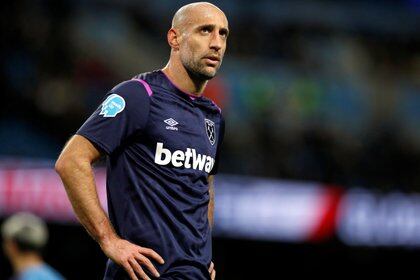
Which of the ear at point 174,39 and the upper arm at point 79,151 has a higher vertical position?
the ear at point 174,39

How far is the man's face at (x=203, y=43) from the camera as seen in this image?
366cm

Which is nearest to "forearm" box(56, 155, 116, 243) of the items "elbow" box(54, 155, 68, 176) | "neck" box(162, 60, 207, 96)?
"elbow" box(54, 155, 68, 176)

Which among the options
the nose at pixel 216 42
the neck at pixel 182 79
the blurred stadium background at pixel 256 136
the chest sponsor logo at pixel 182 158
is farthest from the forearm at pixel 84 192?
the blurred stadium background at pixel 256 136

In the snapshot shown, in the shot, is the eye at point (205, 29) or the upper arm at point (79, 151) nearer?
the upper arm at point (79, 151)

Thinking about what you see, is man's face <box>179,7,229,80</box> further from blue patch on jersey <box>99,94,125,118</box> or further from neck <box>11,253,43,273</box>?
neck <box>11,253,43,273</box>

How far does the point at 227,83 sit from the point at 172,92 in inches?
372

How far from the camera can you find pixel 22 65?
1055 centimetres

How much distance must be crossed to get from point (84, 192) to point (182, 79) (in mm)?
660

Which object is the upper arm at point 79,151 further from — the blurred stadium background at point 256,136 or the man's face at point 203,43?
the blurred stadium background at point 256,136

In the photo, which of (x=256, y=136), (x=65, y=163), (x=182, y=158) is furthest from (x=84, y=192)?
(x=256, y=136)

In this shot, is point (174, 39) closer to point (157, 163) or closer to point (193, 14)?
point (193, 14)

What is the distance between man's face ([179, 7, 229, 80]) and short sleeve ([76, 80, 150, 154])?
28cm

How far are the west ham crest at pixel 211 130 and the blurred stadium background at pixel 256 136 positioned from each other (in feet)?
15.6

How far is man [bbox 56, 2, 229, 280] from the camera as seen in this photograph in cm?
340
